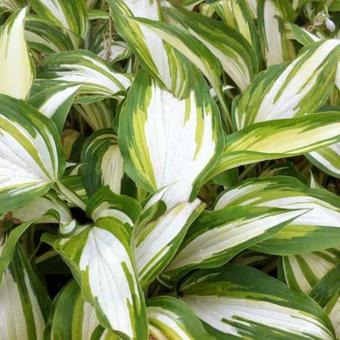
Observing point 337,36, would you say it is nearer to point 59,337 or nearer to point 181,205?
point 181,205

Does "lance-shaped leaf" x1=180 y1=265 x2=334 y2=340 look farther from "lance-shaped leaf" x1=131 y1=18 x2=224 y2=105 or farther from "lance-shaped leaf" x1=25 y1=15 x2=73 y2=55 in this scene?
"lance-shaped leaf" x1=25 y1=15 x2=73 y2=55

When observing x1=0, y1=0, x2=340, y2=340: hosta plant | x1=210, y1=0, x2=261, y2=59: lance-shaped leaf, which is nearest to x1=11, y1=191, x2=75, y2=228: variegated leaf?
x1=0, y1=0, x2=340, y2=340: hosta plant

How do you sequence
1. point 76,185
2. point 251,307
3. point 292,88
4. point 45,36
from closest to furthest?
point 251,307, point 76,185, point 292,88, point 45,36

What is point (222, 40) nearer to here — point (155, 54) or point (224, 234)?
point (155, 54)

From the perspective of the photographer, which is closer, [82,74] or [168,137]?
[168,137]

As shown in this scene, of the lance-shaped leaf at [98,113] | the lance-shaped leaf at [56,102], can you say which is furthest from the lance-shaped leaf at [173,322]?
the lance-shaped leaf at [98,113]

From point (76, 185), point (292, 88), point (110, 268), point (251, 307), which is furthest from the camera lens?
point (292, 88)

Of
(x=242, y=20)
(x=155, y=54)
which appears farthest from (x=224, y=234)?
(x=242, y=20)

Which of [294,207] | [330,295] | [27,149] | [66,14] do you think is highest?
[66,14]
